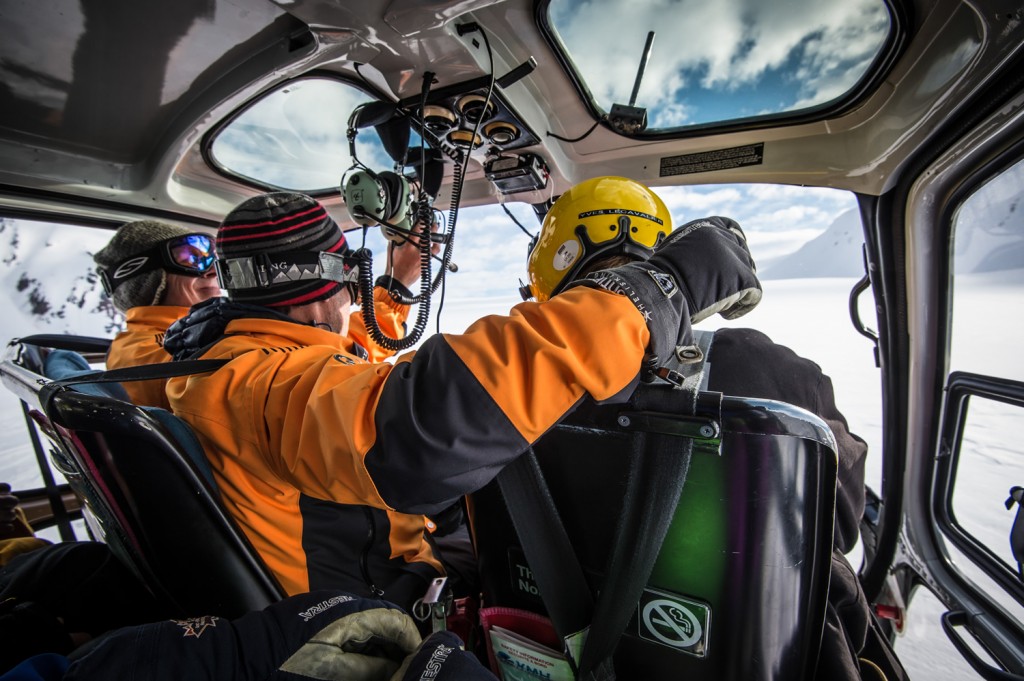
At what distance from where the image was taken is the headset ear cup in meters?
1.89

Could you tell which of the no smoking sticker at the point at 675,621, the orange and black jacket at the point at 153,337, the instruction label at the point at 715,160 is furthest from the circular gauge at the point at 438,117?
the no smoking sticker at the point at 675,621

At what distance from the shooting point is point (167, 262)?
Result: 2.11 meters

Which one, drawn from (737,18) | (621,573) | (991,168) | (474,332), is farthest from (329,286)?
(991,168)

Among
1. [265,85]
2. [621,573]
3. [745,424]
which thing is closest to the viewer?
[745,424]

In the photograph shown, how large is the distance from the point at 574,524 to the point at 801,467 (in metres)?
0.42

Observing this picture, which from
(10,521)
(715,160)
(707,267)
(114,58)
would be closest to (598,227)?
(707,267)

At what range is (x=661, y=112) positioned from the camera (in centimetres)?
190

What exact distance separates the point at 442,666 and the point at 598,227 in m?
1.03

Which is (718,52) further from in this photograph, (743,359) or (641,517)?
(641,517)

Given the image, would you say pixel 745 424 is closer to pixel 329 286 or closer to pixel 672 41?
pixel 329 286

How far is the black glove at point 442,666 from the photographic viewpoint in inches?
23.9

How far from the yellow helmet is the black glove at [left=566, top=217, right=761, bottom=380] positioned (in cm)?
26

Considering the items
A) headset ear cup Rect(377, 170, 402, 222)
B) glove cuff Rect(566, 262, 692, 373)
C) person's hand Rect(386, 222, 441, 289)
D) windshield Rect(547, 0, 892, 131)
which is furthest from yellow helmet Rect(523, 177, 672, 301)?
person's hand Rect(386, 222, 441, 289)

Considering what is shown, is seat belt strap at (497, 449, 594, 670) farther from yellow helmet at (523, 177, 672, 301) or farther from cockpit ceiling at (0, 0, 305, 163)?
cockpit ceiling at (0, 0, 305, 163)
